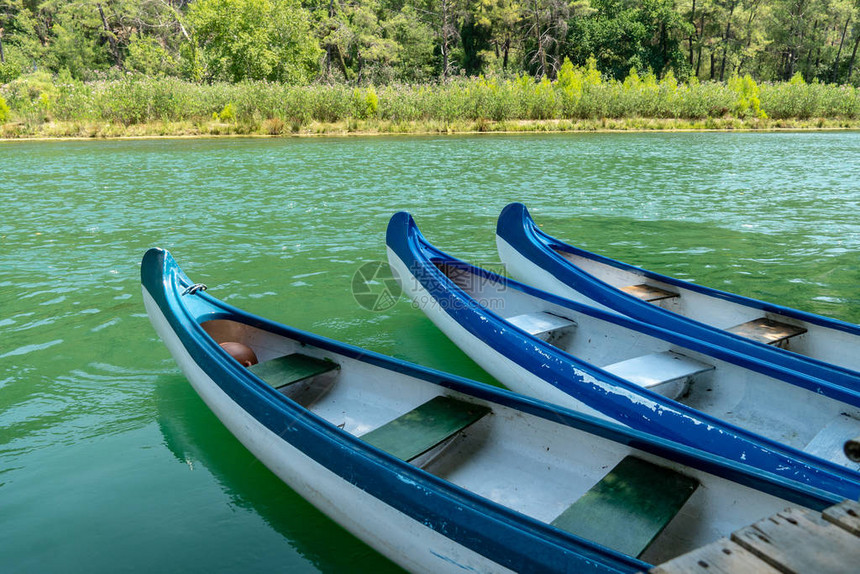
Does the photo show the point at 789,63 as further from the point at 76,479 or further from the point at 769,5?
the point at 76,479

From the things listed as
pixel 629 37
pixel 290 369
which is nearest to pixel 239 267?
pixel 290 369

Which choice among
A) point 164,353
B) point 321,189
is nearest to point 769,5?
point 321,189

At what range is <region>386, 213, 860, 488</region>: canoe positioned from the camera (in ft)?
10.4

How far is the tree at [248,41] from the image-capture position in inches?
1553

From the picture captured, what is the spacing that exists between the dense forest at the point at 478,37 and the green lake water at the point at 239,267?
29.4 m

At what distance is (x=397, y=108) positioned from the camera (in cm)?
3136

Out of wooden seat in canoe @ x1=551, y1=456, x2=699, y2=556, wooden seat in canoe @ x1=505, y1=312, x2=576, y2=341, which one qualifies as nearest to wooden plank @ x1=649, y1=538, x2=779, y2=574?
wooden seat in canoe @ x1=551, y1=456, x2=699, y2=556

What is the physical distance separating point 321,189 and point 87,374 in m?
9.84

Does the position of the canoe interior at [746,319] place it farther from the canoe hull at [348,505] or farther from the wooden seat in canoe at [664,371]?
the canoe hull at [348,505]

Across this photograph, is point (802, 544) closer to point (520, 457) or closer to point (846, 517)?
point (846, 517)

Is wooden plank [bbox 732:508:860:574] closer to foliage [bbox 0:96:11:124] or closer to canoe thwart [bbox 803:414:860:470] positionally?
canoe thwart [bbox 803:414:860:470]

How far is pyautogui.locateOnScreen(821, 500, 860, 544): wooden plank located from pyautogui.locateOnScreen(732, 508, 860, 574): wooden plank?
0.01m

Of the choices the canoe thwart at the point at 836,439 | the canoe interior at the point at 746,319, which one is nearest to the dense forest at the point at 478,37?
the canoe interior at the point at 746,319

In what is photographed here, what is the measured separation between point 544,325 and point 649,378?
1.21 meters
